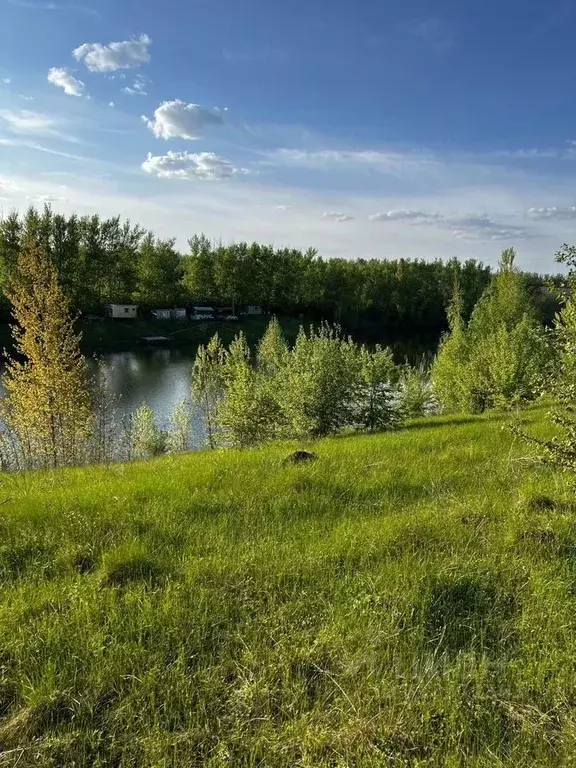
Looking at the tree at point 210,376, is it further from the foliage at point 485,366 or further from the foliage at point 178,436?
the foliage at point 485,366

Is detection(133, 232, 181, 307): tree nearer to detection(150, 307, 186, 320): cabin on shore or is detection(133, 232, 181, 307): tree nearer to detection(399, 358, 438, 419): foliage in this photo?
detection(150, 307, 186, 320): cabin on shore

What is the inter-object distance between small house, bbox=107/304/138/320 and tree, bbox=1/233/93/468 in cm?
6485

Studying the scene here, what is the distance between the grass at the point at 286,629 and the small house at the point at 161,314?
81751mm

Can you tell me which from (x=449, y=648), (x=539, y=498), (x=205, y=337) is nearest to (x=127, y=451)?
(x=539, y=498)

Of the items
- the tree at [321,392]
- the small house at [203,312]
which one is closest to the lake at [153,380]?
the tree at [321,392]

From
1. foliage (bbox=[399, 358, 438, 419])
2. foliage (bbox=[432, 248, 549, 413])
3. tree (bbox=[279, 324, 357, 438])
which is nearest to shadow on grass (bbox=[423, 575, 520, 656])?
foliage (bbox=[432, 248, 549, 413])

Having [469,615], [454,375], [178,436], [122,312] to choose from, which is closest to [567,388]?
[469,615]

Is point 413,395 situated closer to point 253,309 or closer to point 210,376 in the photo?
point 210,376

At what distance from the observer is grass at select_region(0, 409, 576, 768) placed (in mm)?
3307

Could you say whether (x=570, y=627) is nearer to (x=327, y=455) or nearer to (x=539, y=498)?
(x=539, y=498)

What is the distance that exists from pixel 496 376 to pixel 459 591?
20217 millimetres

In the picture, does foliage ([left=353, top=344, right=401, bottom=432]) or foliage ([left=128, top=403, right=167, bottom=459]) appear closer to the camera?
foliage ([left=353, top=344, right=401, bottom=432])

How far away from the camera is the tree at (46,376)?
690 inches

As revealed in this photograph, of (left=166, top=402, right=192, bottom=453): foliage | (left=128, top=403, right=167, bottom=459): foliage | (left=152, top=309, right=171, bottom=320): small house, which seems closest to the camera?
(left=128, top=403, right=167, bottom=459): foliage
